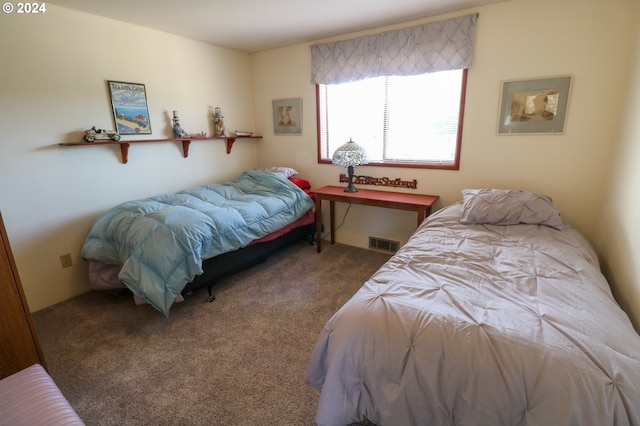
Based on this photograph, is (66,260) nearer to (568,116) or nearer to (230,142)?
(230,142)

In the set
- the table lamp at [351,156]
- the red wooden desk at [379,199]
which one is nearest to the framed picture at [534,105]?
the red wooden desk at [379,199]

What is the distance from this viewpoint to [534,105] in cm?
242

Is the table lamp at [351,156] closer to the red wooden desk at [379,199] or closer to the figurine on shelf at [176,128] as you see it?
the red wooden desk at [379,199]

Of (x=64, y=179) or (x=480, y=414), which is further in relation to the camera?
(x=64, y=179)

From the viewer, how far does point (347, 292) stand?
261 cm

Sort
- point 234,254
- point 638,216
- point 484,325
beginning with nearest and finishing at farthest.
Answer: point 484,325
point 638,216
point 234,254

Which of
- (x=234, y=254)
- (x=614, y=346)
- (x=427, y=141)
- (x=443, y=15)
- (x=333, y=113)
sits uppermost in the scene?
(x=443, y=15)

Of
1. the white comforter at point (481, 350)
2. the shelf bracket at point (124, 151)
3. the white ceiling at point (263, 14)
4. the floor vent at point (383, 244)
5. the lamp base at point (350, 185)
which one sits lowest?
the floor vent at point (383, 244)

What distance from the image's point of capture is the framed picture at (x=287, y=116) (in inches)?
Answer: 145

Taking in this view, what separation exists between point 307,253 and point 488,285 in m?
2.19

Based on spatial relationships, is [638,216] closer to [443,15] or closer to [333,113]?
[443,15]

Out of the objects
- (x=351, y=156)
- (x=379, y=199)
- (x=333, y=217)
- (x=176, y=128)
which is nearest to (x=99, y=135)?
(x=176, y=128)

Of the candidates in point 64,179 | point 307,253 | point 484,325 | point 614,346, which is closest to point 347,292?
point 307,253

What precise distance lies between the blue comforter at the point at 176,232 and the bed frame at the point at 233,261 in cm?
12
